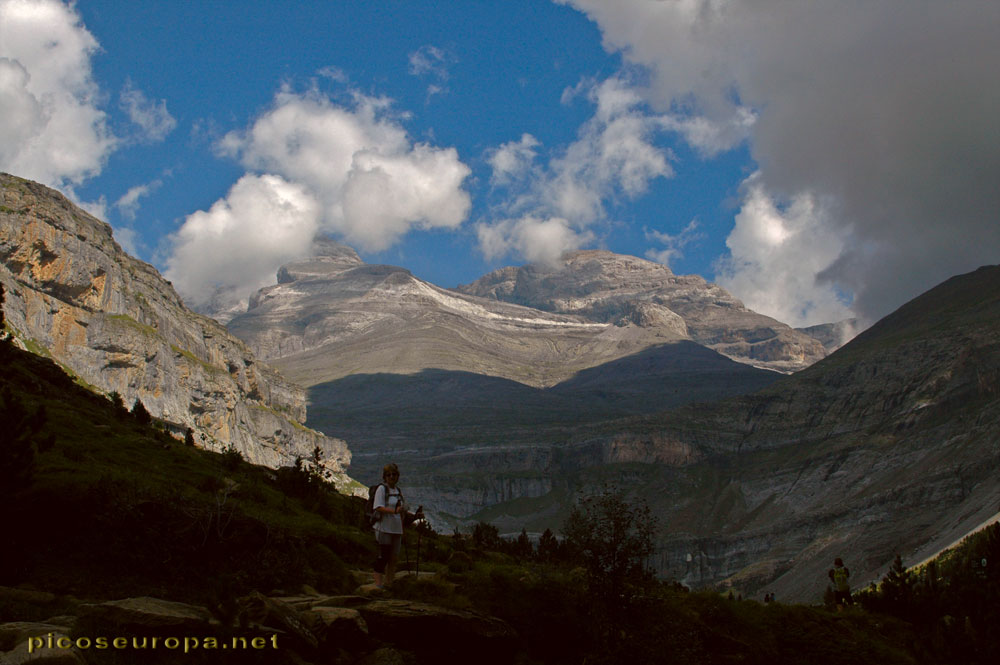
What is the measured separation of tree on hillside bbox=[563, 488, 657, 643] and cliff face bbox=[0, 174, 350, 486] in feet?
263

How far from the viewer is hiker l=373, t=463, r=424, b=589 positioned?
13.8 metres

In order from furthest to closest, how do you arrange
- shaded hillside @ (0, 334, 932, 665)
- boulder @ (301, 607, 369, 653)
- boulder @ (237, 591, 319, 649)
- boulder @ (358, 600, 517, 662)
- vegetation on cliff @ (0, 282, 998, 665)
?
vegetation on cliff @ (0, 282, 998, 665) → boulder @ (358, 600, 517, 662) → boulder @ (301, 607, 369, 653) → boulder @ (237, 591, 319, 649) → shaded hillside @ (0, 334, 932, 665)

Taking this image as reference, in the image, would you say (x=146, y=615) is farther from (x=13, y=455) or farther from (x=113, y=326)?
(x=113, y=326)

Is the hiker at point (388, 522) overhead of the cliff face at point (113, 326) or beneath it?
beneath

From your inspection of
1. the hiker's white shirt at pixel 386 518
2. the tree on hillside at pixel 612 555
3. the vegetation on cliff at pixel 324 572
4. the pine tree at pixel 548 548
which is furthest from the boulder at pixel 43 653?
the pine tree at pixel 548 548

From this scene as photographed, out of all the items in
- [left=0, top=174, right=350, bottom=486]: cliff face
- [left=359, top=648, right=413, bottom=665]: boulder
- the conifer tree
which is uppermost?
[left=0, top=174, right=350, bottom=486]: cliff face

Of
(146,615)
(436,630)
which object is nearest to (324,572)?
(436,630)

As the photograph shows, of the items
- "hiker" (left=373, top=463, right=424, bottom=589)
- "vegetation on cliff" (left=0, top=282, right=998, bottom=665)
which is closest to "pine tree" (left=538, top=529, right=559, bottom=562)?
"vegetation on cliff" (left=0, top=282, right=998, bottom=665)

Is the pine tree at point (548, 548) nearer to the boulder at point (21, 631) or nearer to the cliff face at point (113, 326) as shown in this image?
the boulder at point (21, 631)

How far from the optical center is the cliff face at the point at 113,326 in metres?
100

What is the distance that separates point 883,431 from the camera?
186000 mm

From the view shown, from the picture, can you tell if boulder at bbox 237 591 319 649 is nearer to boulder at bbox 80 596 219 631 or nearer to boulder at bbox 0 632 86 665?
boulder at bbox 80 596 219 631

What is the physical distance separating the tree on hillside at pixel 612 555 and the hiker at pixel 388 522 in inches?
Result: 164

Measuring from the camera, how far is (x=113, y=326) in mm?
114812
